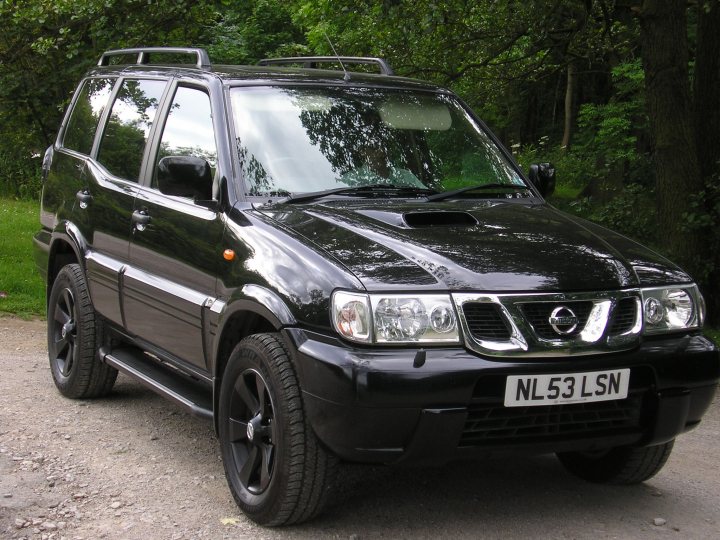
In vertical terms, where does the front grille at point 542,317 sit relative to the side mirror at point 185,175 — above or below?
below

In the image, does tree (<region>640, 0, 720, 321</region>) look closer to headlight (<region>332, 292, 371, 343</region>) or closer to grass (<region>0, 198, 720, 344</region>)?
grass (<region>0, 198, 720, 344</region>)

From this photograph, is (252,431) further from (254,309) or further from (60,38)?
(60,38)

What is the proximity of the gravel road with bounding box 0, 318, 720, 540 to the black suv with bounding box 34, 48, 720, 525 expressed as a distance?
0.70 ft

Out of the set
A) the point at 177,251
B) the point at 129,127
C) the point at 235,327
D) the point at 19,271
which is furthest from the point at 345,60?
the point at 19,271

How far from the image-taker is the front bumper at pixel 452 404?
12.4ft

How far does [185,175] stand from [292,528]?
5.27 ft

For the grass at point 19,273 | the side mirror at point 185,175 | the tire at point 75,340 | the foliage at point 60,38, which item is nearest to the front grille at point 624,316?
the side mirror at point 185,175

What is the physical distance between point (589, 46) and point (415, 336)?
10.6 metres

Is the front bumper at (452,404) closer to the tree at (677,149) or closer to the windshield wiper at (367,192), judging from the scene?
the windshield wiper at (367,192)

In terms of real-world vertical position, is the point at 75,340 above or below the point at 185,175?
below

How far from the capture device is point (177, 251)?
5.08m

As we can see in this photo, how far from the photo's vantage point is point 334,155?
16.6 feet

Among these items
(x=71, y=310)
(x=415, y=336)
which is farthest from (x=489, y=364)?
(x=71, y=310)

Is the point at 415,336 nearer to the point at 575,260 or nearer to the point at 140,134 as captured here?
the point at 575,260
